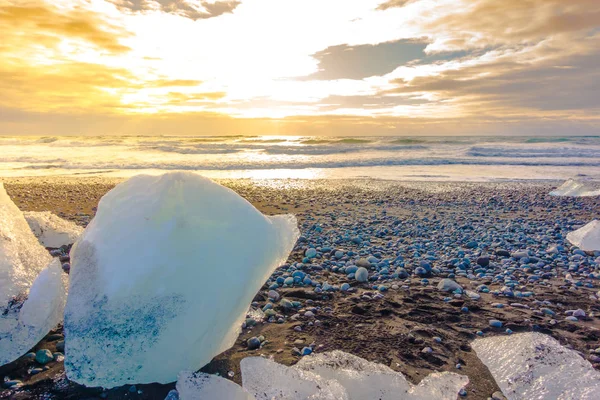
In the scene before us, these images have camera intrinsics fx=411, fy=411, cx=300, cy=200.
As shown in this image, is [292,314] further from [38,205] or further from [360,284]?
[38,205]

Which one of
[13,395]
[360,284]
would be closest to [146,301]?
[13,395]

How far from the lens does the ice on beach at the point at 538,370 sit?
2.23 m

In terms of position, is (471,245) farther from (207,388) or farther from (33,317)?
(33,317)

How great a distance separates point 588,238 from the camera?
549 centimetres

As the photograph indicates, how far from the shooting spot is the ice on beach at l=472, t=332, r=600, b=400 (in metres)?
2.23

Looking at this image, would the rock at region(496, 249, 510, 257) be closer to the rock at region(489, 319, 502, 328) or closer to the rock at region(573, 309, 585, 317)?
the rock at region(573, 309, 585, 317)

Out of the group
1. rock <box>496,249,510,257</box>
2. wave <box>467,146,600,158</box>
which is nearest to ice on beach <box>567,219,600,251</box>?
rock <box>496,249,510,257</box>

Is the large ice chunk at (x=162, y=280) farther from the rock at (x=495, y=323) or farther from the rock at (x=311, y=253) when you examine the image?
the rock at (x=311, y=253)

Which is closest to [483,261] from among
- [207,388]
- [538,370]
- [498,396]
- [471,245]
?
[471,245]

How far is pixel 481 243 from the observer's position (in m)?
5.84

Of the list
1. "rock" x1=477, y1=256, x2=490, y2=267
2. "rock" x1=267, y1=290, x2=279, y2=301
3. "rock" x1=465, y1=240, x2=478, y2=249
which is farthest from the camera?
"rock" x1=465, y1=240, x2=478, y2=249

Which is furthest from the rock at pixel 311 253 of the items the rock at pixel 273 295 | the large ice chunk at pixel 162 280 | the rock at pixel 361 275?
the large ice chunk at pixel 162 280

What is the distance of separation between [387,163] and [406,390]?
19.3 meters

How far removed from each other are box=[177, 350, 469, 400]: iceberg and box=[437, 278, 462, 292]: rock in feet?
5.61
